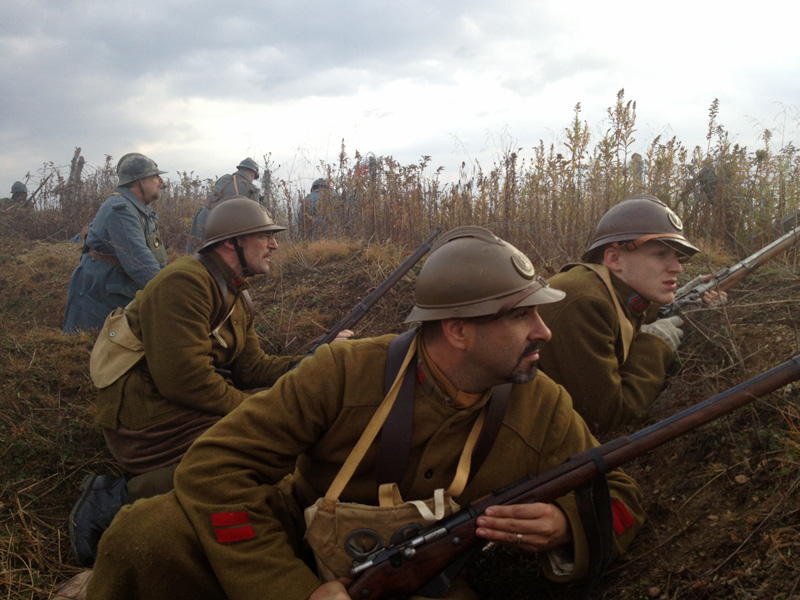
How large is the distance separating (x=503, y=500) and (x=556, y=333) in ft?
4.68

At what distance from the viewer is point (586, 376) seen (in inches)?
135

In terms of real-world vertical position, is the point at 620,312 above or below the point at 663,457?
above

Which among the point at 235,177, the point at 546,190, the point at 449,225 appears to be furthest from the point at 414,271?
the point at 235,177

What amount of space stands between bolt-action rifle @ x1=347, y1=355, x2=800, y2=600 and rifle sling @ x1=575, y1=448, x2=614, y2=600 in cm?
6

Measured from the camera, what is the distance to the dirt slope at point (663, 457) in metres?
2.34

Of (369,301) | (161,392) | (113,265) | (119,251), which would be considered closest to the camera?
(161,392)

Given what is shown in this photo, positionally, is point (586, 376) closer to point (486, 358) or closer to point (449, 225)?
point (486, 358)

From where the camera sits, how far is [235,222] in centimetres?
436

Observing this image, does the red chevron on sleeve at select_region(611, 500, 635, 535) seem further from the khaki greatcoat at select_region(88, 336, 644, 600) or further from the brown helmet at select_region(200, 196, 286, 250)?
the brown helmet at select_region(200, 196, 286, 250)

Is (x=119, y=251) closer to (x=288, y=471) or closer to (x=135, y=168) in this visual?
(x=135, y=168)

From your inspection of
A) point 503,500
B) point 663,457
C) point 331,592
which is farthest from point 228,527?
point 663,457

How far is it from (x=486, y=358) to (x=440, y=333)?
0.22 metres

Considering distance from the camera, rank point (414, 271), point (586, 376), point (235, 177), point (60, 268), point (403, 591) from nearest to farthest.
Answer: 1. point (403, 591)
2. point (586, 376)
3. point (414, 271)
4. point (235, 177)
5. point (60, 268)

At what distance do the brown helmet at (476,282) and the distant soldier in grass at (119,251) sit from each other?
4.58 metres
